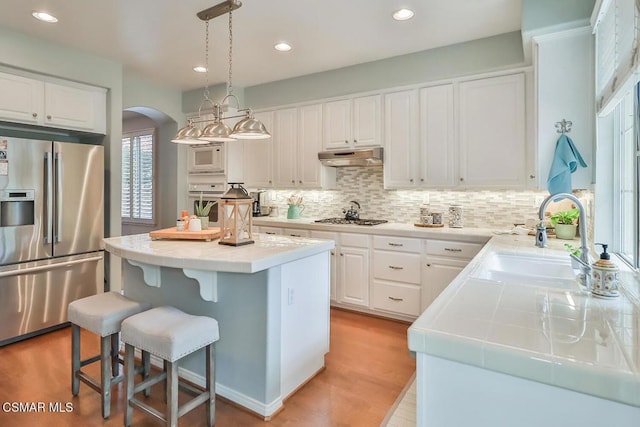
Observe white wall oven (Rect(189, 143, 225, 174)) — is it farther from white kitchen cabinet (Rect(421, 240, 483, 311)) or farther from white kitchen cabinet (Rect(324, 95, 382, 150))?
white kitchen cabinet (Rect(421, 240, 483, 311))

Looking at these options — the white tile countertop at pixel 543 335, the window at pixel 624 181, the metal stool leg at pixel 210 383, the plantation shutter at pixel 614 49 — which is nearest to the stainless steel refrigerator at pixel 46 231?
the metal stool leg at pixel 210 383

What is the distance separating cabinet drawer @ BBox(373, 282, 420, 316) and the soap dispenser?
7.47ft

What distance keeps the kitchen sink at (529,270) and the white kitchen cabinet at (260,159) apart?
3.21 m

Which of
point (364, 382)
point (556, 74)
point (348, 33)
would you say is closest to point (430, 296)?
point (364, 382)

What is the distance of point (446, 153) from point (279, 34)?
76.2 inches

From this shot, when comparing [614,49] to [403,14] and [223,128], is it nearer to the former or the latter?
[403,14]

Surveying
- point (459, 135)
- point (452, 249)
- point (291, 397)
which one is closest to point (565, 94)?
point (459, 135)

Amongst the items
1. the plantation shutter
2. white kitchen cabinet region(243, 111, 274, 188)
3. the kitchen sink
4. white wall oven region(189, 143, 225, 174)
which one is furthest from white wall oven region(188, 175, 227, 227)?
the plantation shutter

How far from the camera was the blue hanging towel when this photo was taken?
7.81 ft

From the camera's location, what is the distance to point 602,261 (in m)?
1.30

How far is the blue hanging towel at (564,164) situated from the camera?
2.38 meters

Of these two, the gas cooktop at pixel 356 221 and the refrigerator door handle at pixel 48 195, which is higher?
the refrigerator door handle at pixel 48 195

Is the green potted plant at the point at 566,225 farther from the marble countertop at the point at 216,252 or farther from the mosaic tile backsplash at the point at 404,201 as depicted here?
the marble countertop at the point at 216,252

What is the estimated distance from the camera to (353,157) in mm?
3979
